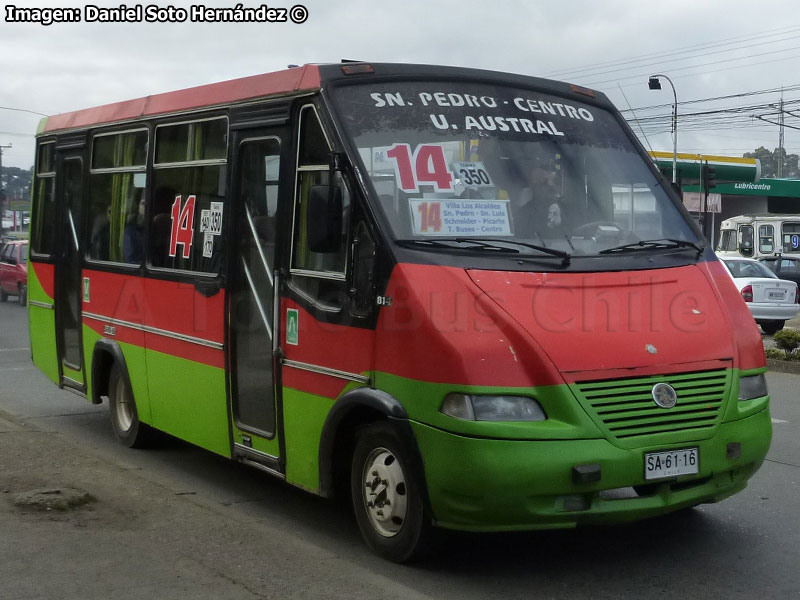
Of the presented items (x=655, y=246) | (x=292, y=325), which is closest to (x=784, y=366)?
(x=655, y=246)

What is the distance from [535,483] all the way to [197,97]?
4.05 m

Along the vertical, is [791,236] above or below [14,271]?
above

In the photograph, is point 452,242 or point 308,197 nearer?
point 452,242

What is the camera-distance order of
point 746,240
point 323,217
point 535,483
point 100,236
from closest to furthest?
point 535,483
point 323,217
point 100,236
point 746,240

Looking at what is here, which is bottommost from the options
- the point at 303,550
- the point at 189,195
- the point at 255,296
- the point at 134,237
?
the point at 303,550

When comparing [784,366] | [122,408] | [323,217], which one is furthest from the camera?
[784,366]

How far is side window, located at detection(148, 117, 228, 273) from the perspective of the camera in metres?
7.31

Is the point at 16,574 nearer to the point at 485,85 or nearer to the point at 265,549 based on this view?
the point at 265,549

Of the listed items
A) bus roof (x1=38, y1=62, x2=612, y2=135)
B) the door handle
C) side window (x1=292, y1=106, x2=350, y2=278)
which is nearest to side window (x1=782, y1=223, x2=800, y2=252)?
bus roof (x1=38, y1=62, x2=612, y2=135)

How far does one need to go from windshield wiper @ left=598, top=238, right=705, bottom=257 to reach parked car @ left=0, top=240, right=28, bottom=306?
85.2ft

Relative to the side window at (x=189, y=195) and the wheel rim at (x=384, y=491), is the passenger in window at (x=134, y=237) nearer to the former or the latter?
the side window at (x=189, y=195)

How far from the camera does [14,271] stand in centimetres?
3012

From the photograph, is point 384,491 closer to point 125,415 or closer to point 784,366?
point 125,415

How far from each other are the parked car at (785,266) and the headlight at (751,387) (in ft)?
84.7
